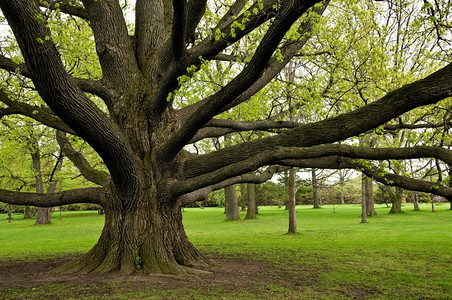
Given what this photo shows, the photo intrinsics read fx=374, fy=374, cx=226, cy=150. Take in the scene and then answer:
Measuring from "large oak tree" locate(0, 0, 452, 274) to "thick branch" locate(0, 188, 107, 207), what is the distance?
0.08 feet

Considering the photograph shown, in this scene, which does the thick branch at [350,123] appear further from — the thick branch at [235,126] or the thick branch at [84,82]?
the thick branch at [84,82]

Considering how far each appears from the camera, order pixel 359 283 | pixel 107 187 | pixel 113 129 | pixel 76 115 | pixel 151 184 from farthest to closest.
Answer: pixel 107 187, pixel 151 184, pixel 359 283, pixel 113 129, pixel 76 115

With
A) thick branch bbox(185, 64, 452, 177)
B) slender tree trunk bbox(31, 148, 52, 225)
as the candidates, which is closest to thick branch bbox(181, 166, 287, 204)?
thick branch bbox(185, 64, 452, 177)

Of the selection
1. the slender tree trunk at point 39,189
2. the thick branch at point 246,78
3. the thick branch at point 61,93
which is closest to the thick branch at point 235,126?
the thick branch at point 246,78

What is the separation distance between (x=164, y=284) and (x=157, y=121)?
11.6 feet

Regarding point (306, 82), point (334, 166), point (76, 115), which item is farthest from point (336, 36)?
point (76, 115)

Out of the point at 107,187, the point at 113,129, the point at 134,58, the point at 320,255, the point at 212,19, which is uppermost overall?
the point at 212,19

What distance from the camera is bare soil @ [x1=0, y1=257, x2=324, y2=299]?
603 centimetres

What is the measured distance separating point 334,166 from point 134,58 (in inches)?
205

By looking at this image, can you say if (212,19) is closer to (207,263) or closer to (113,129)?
(113,129)

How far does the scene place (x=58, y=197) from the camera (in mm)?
8602

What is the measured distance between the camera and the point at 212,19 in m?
10.5

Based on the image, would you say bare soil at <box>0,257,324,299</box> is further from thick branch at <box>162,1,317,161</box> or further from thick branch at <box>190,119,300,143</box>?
thick branch at <box>190,119,300,143</box>

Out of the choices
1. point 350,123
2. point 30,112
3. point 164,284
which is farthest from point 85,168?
point 350,123
